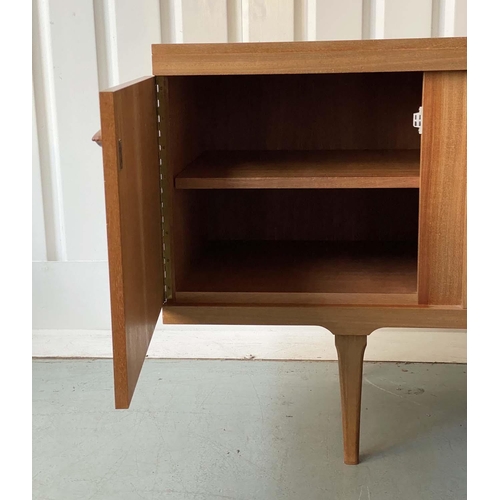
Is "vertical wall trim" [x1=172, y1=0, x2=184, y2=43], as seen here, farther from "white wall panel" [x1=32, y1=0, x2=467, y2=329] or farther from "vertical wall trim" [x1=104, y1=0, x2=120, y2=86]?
"vertical wall trim" [x1=104, y1=0, x2=120, y2=86]

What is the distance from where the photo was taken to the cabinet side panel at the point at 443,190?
0.96m

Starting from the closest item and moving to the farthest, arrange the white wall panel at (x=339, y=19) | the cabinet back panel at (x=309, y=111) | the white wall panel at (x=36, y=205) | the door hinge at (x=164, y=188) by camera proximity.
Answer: the door hinge at (x=164, y=188) → the cabinet back panel at (x=309, y=111) → the white wall panel at (x=339, y=19) → the white wall panel at (x=36, y=205)

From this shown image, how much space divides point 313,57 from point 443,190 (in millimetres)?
268

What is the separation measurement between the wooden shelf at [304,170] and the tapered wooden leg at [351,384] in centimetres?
26

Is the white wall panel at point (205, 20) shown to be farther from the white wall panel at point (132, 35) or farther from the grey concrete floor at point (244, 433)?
the grey concrete floor at point (244, 433)

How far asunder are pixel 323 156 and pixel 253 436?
553 millimetres

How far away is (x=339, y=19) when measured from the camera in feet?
4.94

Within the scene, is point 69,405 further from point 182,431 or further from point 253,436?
point 253,436

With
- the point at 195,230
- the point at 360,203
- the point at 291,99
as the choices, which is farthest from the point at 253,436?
the point at 291,99

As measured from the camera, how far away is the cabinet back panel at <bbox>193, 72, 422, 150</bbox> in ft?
4.54

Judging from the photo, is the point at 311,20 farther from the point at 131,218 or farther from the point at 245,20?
the point at 131,218

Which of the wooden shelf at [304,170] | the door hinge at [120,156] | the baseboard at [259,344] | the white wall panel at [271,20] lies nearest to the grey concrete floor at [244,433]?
the baseboard at [259,344]

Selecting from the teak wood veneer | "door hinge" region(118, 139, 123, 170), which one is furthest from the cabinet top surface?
"door hinge" region(118, 139, 123, 170)

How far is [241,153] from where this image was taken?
137cm
